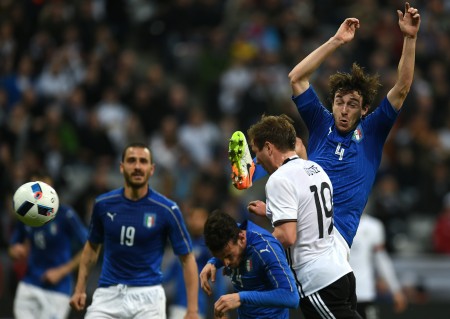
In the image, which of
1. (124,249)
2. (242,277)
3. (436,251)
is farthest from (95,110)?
(242,277)

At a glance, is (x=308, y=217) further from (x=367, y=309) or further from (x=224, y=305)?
(x=367, y=309)

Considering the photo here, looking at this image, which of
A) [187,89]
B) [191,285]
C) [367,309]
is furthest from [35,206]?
[187,89]

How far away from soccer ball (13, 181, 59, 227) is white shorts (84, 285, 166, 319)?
0.91 m

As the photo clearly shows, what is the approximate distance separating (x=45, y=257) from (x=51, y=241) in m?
0.20

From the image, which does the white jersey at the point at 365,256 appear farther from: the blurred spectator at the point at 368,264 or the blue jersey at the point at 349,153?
the blue jersey at the point at 349,153

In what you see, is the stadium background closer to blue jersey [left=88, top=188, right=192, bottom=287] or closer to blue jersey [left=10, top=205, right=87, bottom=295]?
blue jersey [left=10, top=205, right=87, bottom=295]

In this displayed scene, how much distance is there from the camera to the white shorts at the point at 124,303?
8570mm

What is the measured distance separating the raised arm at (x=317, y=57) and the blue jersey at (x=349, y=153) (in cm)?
11

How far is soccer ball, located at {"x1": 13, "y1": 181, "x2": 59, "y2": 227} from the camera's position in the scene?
27.1 feet

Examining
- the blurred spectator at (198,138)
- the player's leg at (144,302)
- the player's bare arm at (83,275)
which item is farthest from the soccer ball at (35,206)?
the blurred spectator at (198,138)

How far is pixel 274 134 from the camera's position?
6.63m

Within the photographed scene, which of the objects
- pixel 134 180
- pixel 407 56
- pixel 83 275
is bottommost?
pixel 83 275

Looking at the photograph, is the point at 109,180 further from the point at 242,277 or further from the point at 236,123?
the point at 242,277

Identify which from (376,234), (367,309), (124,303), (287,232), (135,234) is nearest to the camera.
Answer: (287,232)
